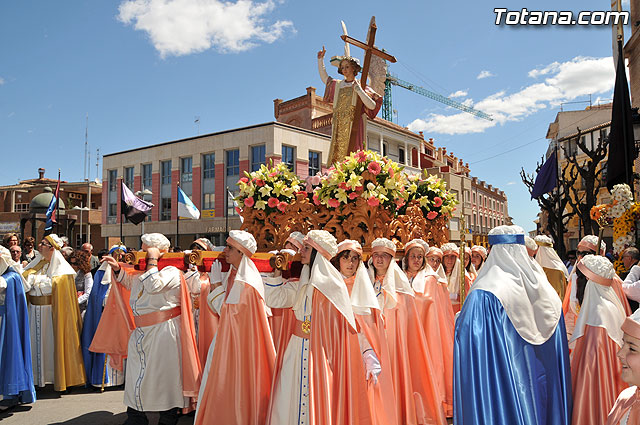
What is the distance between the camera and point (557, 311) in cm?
307

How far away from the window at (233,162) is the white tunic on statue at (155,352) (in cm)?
2699

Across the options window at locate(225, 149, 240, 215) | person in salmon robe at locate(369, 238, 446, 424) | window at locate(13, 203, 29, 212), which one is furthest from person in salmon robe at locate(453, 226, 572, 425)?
window at locate(13, 203, 29, 212)

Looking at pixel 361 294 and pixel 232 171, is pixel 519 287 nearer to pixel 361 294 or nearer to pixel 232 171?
pixel 361 294

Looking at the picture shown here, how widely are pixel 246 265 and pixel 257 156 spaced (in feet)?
88.3

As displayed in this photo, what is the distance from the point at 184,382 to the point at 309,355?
1832mm

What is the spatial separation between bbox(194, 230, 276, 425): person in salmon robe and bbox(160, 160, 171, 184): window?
107 feet

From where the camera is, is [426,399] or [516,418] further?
[426,399]

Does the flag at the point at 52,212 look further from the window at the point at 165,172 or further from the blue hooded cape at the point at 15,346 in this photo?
the window at the point at 165,172

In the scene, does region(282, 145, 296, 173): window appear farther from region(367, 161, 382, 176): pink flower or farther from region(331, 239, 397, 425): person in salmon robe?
region(331, 239, 397, 425): person in salmon robe

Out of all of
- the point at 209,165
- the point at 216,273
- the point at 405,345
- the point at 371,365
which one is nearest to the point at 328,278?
the point at 371,365

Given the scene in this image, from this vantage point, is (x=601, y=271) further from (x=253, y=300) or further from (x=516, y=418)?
(x=253, y=300)

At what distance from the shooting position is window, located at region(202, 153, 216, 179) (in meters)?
33.1

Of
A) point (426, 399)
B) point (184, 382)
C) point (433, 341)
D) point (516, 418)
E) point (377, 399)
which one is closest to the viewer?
point (516, 418)

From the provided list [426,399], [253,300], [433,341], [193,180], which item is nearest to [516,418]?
[253,300]
